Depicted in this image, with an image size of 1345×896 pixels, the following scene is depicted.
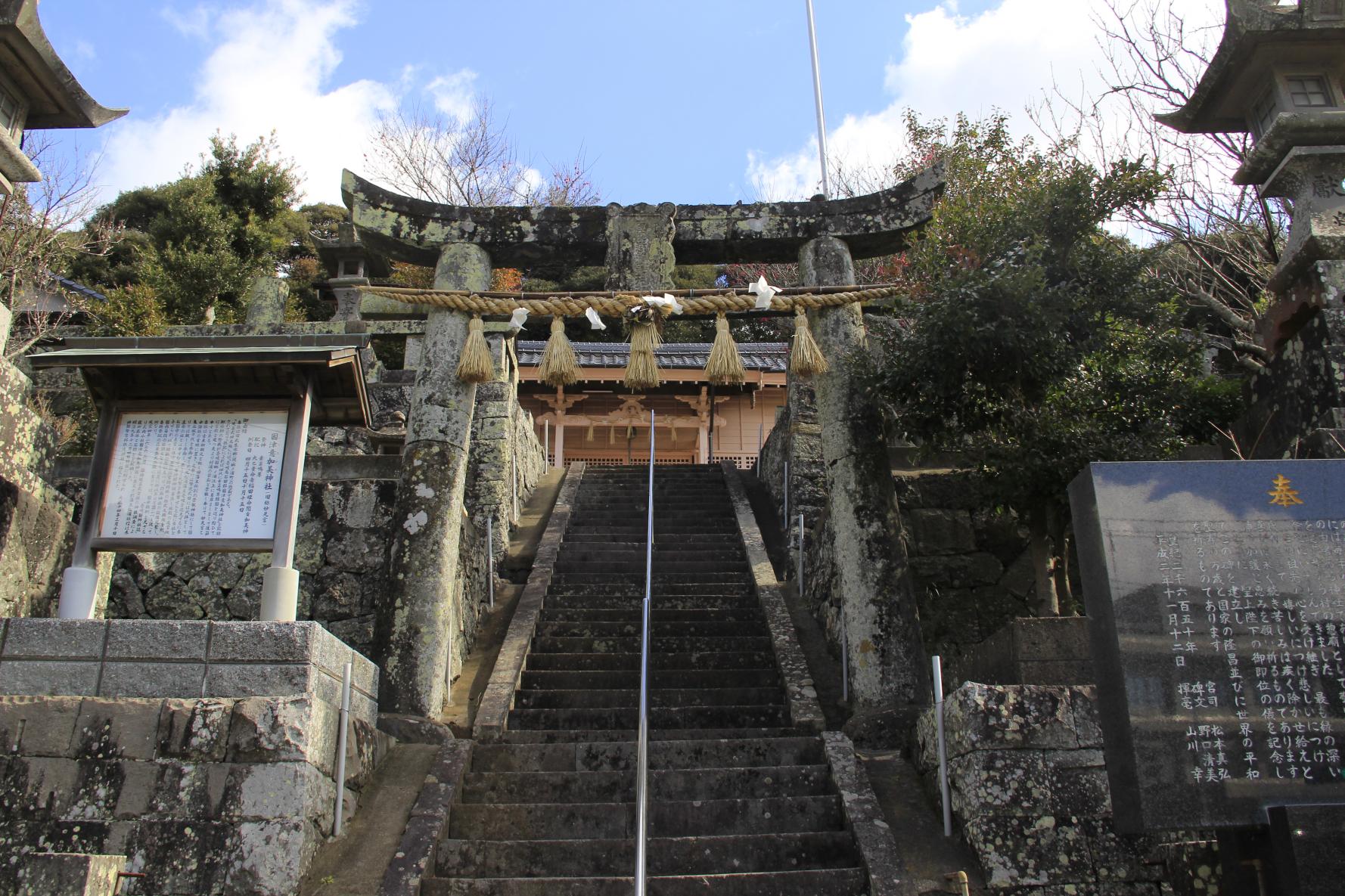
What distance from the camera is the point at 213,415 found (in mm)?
6871

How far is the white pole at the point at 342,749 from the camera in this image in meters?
6.02

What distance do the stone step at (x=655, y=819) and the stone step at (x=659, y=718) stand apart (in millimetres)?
1475

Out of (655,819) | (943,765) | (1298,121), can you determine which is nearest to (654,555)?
(655,819)

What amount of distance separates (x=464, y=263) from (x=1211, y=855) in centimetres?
719

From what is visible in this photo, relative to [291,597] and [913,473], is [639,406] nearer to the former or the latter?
[913,473]

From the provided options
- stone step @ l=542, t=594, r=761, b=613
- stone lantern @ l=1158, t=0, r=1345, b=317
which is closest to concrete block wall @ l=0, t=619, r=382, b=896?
stone step @ l=542, t=594, r=761, b=613

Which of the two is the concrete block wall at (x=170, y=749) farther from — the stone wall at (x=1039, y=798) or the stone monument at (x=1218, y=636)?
the stone monument at (x=1218, y=636)

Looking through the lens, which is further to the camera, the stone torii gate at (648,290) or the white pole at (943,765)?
the stone torii gate at (648,290)

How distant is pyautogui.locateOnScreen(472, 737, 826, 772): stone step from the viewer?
Result: 282 inches

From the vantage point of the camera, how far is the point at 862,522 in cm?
834

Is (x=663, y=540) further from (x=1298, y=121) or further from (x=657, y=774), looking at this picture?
(x=1298, y=121)

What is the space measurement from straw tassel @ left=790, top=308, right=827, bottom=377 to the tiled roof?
440 inches

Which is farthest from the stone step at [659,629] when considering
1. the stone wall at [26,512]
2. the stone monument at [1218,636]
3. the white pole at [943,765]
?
the stone monument at [1218,636]

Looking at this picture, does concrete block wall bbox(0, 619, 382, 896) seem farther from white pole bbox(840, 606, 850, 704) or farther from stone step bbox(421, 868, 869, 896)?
white pole bbox(840, 606, 850, 704)
